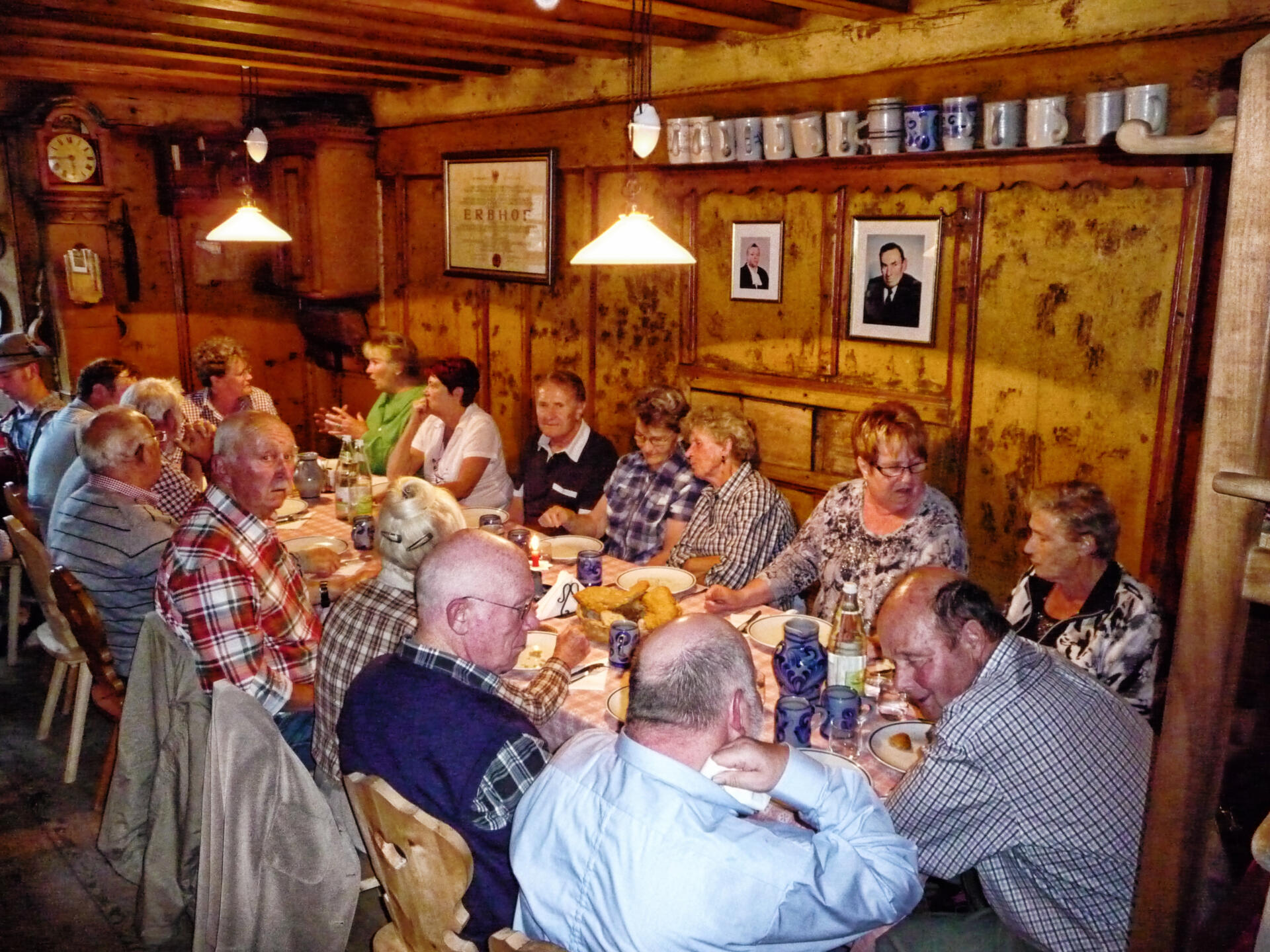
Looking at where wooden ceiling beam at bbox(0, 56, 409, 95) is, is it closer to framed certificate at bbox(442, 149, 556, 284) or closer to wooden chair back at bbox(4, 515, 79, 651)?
framed certificate at bbox(442, 149, 556, 284)

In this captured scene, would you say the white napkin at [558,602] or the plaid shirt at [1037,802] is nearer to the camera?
the plaid shirt at [1037,802]

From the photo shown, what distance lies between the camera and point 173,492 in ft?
14.0

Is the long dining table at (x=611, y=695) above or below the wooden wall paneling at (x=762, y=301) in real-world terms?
below

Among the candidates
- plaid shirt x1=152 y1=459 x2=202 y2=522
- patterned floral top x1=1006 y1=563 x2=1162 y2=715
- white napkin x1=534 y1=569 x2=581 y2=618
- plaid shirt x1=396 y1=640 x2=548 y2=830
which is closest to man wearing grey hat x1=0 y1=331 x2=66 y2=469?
plaid shirt x1=152 y1=459 x2=202 y2=522

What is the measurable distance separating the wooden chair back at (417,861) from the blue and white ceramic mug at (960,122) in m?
3.19

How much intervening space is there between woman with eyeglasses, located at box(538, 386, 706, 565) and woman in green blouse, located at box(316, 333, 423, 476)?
1.72 meters

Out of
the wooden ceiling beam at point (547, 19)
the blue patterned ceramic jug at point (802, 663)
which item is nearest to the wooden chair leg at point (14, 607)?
the wooden ceiling beam at point (547, 19)

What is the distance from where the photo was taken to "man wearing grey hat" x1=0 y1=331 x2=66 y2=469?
5172mm

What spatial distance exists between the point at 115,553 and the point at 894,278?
316cm

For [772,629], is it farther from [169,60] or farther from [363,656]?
[169,60]

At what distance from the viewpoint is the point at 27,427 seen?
527 centimetres

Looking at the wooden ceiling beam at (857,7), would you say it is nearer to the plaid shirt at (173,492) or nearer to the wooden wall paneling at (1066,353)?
the wooden wall paneling at (1066,353)

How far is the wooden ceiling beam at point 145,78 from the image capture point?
18.9 feet

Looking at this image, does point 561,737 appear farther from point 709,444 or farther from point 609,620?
point 709,444
